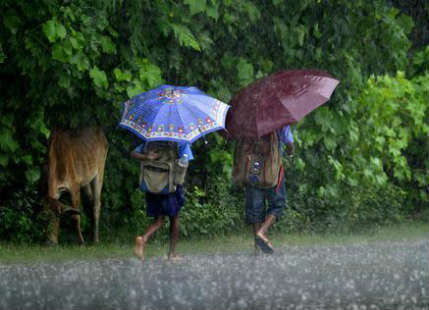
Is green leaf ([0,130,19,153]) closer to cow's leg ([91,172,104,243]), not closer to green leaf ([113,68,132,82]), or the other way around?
cow's leg ([91,172,104,243])

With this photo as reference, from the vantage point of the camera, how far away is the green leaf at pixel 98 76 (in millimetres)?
11211

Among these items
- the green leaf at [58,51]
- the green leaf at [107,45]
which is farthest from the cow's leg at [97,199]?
the green leaf at [58,51]

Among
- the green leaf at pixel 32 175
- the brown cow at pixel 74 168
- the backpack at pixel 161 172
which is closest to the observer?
the backpack at pixel 161 172

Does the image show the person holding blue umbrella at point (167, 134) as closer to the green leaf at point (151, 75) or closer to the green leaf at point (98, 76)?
the green leaf at point (98, 76)

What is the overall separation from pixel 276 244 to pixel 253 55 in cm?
260

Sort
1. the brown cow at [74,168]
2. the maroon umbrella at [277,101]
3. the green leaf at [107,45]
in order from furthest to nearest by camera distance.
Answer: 1. the brown cow at [74,168]
2. the green leaf at [107,45]
3. the maroon umbrella at [277,101]

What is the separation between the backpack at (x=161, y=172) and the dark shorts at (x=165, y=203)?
0.45 feet

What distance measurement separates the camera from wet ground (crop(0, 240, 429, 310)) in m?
7.29

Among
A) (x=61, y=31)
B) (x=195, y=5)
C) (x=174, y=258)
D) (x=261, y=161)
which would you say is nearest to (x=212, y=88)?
(x=195, y=5)

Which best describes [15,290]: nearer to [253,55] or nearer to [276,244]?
[276,244]

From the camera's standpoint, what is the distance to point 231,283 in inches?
330

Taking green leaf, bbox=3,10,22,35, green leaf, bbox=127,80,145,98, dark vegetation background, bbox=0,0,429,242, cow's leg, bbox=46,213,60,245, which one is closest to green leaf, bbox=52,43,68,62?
dark vegetation background, bbox=0,0,429,242

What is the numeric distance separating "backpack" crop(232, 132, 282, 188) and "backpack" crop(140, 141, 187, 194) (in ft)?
3.37

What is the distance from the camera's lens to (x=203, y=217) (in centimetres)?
1311
